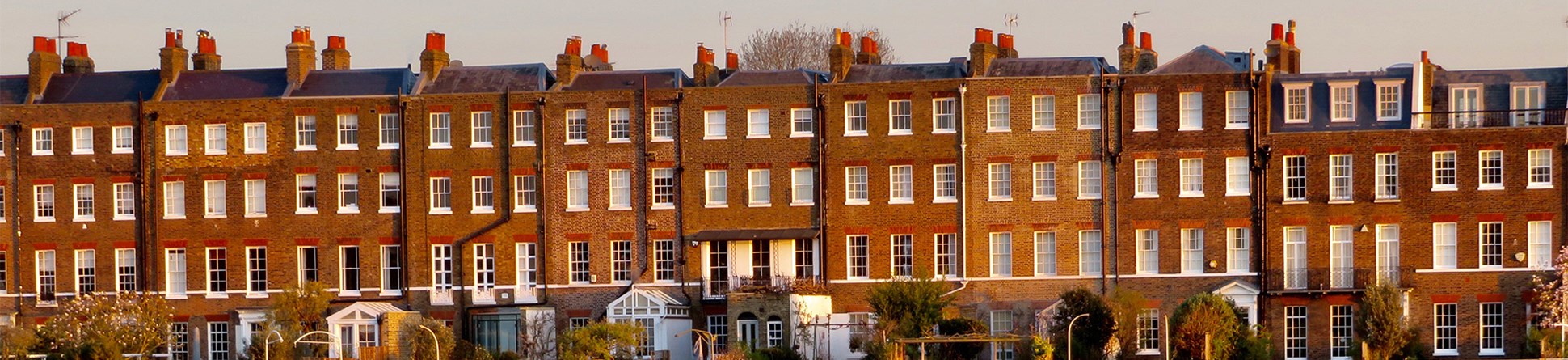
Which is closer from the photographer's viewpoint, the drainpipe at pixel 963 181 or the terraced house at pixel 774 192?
the terraced house at pixel 774 192

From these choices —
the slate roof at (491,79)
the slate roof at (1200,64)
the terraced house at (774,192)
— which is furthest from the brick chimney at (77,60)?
the slate roof at (1200,64)

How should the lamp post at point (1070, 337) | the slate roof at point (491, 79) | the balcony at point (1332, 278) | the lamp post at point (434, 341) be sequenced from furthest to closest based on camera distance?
the slate roof at point (491, 79) < the balcony at point (1332, 278) < the lamp post at point (434, 341) < the lamp post at point (1070, 337)

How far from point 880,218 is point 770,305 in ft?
12.5

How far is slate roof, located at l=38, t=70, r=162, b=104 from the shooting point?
67.2 m

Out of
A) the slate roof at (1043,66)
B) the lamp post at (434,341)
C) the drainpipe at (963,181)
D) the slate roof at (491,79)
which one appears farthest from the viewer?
the slate roof at (491,79)

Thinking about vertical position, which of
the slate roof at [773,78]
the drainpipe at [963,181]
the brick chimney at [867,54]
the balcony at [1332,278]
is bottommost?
the balcony at [1332,278]

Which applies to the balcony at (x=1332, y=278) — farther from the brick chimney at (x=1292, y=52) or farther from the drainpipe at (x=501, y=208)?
the drainpipe at (x=501, y=208)

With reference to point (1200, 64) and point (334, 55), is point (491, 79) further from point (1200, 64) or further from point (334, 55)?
point (1200, 64)

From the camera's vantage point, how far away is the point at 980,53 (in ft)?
208

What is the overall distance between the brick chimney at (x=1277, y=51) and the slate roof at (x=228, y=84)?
25.9 meters

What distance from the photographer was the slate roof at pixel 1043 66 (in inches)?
2518

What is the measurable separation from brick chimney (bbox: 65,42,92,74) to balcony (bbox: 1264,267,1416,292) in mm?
32702

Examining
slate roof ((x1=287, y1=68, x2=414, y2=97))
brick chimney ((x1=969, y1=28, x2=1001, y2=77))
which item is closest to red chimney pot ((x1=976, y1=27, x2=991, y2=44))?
brick chimney ((x1=969, y1=28, x2=1001, y2=77))

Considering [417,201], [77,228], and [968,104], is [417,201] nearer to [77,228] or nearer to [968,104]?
[77,228]
